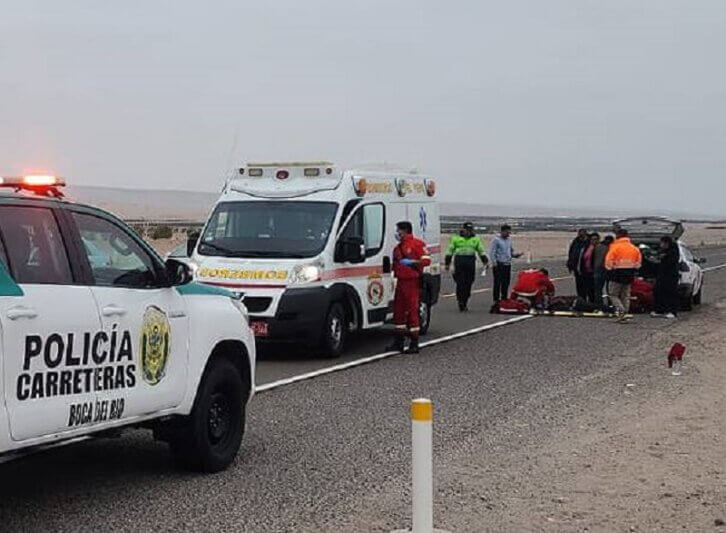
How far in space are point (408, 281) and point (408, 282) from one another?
0.04ft

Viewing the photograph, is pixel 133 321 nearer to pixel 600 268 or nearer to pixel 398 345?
pixel 398 345

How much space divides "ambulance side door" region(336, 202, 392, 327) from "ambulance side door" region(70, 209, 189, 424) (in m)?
7.49

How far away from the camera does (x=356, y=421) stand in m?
10.1

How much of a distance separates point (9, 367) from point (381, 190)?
10.9 meters

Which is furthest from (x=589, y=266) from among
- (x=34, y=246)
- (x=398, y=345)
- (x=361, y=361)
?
(x=34, y=246)

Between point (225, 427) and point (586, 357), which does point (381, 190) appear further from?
point (225, 427)

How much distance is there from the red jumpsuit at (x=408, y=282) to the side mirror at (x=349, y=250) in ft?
1.73

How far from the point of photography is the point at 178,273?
24.5ft

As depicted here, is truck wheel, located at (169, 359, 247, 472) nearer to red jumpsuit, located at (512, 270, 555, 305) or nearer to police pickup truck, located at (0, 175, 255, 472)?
police pickup truck, located at (0, 175, 255, 472)

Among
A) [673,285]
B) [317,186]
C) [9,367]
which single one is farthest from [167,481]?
[673,285]

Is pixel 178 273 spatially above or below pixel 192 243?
above

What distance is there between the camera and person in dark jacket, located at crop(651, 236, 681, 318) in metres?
21.7

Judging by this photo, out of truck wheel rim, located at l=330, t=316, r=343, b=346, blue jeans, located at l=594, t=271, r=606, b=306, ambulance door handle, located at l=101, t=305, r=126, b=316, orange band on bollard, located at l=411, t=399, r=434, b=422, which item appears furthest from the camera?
blue jeans, located at l=594, t=271, r=606, b=306

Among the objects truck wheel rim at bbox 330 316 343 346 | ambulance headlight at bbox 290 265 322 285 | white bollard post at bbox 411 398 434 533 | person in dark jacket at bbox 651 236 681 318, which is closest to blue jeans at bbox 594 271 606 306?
person in dark jacket at bbox 651 236 681 318
